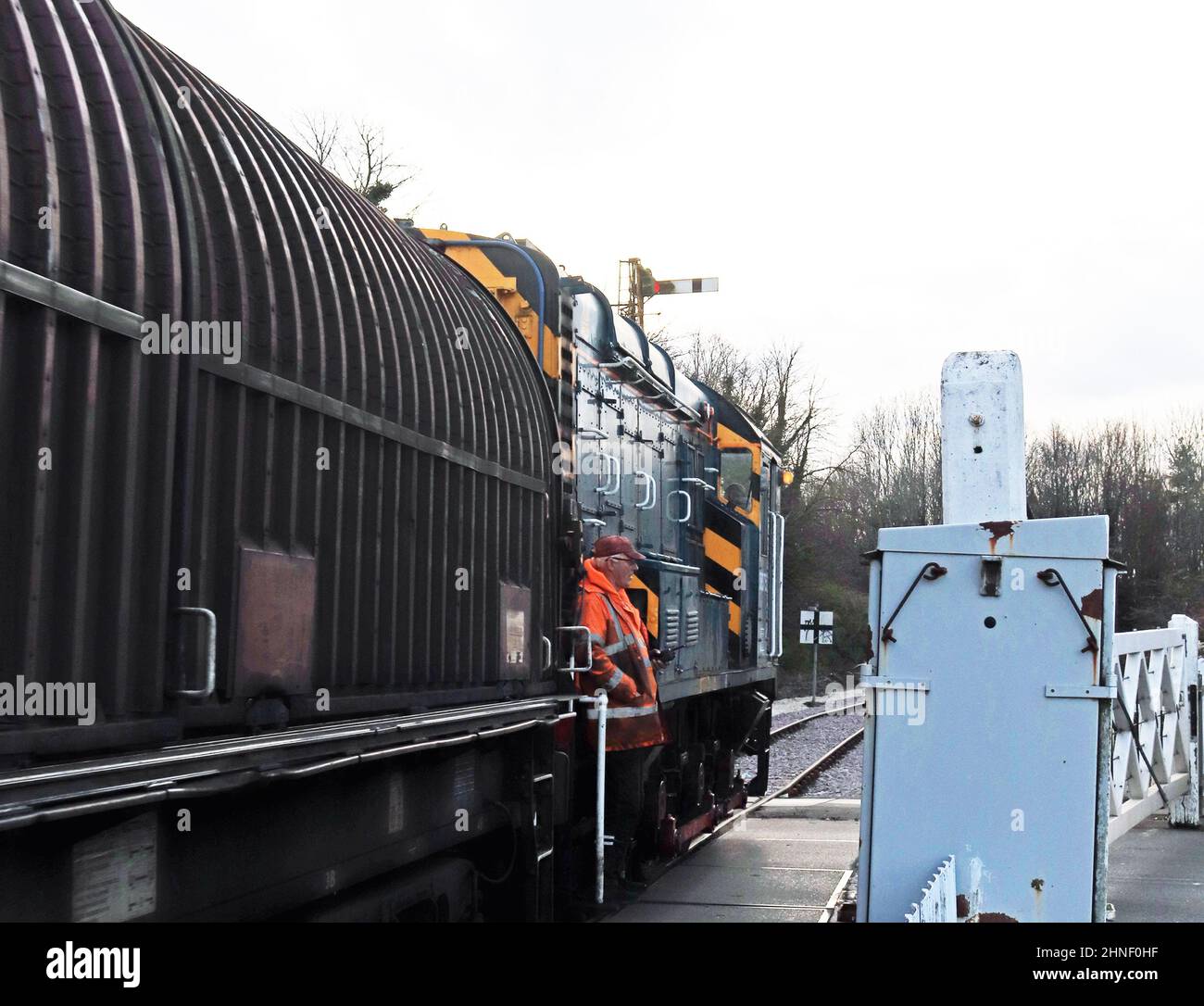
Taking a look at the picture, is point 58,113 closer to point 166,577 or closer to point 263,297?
point 263,297

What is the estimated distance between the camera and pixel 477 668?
505cm

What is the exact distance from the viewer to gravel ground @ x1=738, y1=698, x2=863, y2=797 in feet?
→ 50.3

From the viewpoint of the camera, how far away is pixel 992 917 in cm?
470

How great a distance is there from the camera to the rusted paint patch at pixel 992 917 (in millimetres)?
4676

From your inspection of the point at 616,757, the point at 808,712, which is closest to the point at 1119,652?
the point at 616,757

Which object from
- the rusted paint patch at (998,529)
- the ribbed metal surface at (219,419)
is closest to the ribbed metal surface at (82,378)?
the ribbed metal surface at (219,419)

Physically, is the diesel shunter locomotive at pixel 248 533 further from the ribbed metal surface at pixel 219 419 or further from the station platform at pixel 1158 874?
the station platform at pixel 1158 874

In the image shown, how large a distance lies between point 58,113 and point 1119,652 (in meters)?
5.18

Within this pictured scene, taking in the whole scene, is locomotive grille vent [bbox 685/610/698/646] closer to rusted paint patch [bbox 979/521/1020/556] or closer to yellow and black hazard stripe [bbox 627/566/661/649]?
yellow and black hazard stripe [bbox 627/566/661/649]

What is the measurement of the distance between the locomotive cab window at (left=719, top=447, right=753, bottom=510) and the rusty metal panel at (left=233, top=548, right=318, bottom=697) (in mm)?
7552

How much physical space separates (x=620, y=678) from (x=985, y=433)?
289cm

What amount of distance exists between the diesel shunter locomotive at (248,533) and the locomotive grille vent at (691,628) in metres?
3.08

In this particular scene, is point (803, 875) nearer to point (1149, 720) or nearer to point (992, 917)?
point (1149, 720)
